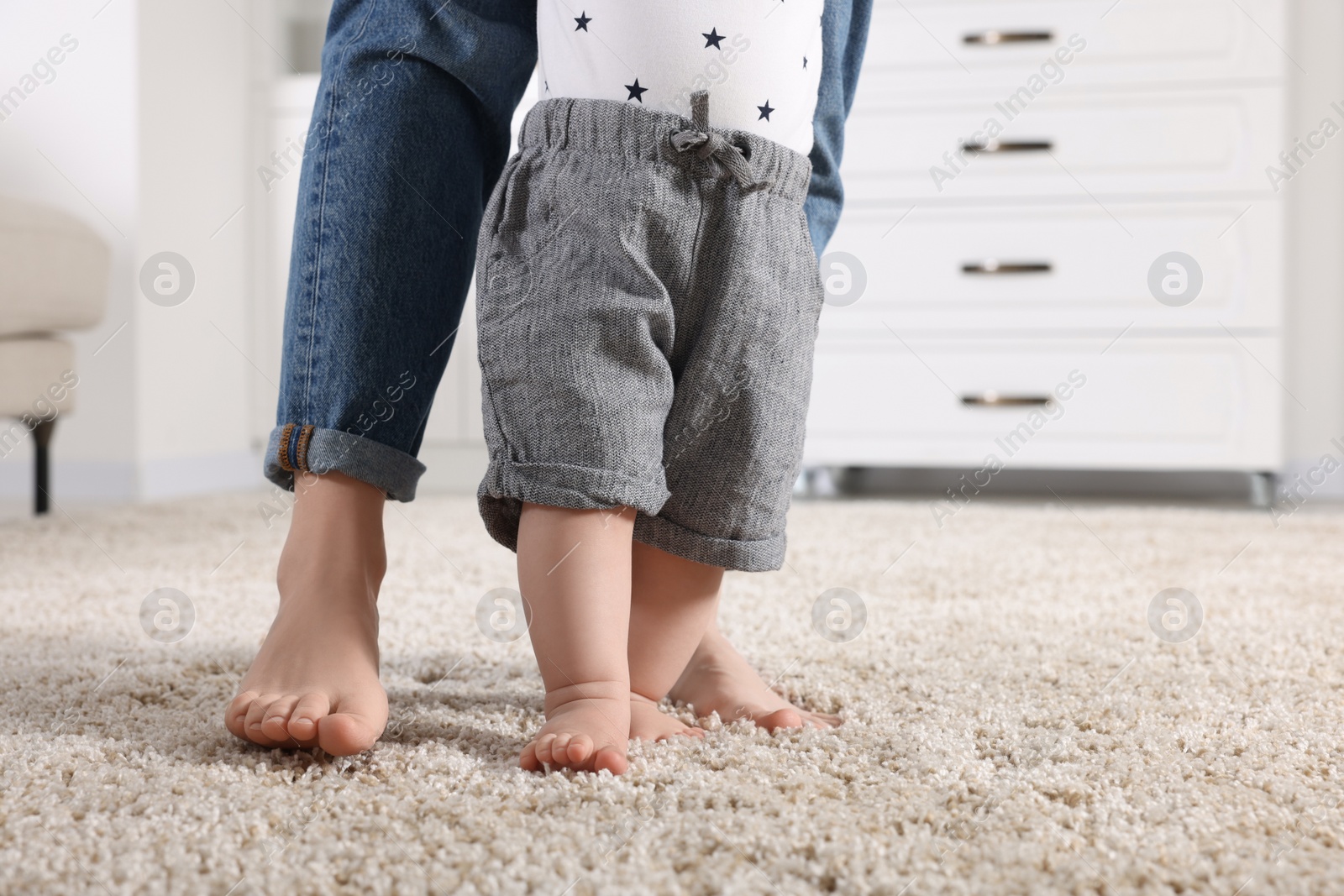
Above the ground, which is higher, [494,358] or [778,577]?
[494,358]

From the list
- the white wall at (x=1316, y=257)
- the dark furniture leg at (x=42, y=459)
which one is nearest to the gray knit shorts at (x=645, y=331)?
the dark furniture leg at (x=42, y=459)

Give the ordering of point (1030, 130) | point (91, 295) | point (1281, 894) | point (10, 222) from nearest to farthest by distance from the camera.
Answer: point (1281, 894) → point (10, 222) → point (91, 295) → point (1030, 130)

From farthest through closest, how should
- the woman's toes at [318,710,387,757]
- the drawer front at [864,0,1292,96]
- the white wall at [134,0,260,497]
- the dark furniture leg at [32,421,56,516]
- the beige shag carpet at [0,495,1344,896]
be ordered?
1. the white wall at [134,0,260,497]
2. the drawer front at [864,0,1292,96]
3. the dark furniture leg at [32,421,56,516]
4. the woman's toes at [318,710,387,757]
5. the beige shag carpet at [0,495,1344,896]

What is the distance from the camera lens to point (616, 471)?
503 millimetres

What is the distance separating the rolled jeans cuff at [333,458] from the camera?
22.6 inches

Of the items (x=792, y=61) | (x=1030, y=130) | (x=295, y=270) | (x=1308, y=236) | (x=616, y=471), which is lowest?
(x=616, y=471)

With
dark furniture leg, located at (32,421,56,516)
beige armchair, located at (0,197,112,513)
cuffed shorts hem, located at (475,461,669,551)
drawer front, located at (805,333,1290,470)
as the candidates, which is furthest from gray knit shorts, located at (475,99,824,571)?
drawer front, located at (805,333,1290,470)

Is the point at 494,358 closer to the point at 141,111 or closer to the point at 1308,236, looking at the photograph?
the point at 141,111

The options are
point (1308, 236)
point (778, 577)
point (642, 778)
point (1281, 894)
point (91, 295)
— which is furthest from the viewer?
point (1308, 236)

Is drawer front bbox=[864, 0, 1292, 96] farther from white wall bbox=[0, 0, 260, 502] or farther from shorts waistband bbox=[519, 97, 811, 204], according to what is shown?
shorts waistband bbox=[519, 97, 811, 204]

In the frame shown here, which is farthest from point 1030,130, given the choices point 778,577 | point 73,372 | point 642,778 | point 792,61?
point 642,778

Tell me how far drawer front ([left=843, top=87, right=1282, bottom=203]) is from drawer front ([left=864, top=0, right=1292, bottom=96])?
0.04m

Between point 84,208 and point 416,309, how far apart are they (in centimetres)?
168

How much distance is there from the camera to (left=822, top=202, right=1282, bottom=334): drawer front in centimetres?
189
